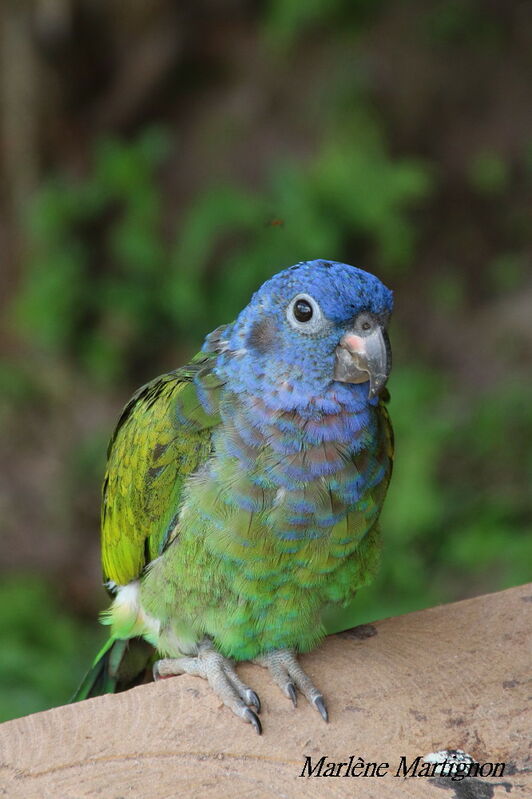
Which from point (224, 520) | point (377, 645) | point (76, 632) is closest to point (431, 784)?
point (377, 645)

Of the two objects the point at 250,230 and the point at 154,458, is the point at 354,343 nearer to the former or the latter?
the point at 154,458

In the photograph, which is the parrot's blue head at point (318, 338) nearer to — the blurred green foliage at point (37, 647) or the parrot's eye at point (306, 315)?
the parrot's eye at point (306, 315)


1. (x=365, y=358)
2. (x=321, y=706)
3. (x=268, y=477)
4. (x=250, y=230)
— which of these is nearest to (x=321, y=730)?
(x=321, y=706)

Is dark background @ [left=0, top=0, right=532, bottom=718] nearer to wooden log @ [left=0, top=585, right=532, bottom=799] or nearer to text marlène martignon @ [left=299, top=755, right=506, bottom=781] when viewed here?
wooden log @ [left=0, top=585, right=532, bottom=799]

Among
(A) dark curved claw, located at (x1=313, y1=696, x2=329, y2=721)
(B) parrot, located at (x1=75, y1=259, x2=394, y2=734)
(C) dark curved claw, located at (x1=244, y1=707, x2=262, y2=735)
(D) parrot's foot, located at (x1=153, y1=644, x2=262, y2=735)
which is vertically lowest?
(A) dark curved claw, located at (x1=313, y1=696, x2=329, y2=721)

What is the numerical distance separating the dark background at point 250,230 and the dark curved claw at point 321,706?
6.77 ft

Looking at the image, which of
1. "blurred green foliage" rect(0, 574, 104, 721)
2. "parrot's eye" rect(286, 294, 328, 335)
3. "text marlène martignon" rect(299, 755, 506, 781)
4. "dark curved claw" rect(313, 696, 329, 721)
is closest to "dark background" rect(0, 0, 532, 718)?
"blurred green foliage" rect(0, 574, 104, 721)

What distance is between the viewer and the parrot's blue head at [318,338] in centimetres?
200

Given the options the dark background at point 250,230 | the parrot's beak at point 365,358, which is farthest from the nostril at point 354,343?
the dark background at point 250,230

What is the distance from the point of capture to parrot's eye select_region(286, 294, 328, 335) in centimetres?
202

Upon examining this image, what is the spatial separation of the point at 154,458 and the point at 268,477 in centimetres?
34

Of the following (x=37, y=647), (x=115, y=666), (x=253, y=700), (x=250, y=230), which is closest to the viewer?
(x=253, y=700)

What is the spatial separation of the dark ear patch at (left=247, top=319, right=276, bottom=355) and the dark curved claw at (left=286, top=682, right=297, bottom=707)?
2.77 feet

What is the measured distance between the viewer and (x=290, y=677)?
2.23 m
